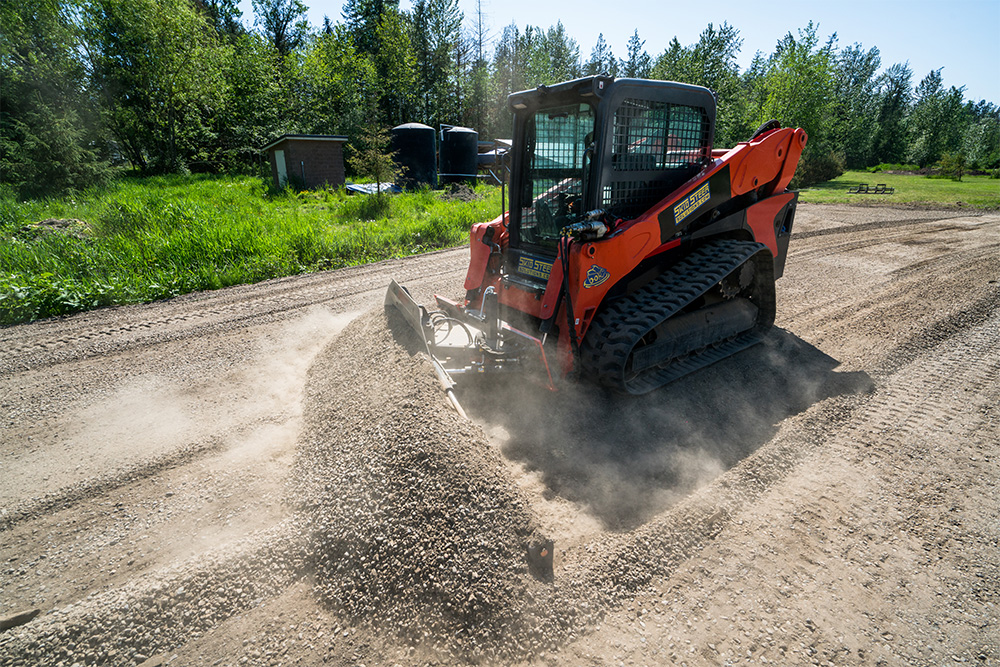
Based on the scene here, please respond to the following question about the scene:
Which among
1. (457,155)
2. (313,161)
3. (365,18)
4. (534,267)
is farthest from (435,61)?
(534,267)

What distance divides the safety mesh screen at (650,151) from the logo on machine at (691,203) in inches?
9.9

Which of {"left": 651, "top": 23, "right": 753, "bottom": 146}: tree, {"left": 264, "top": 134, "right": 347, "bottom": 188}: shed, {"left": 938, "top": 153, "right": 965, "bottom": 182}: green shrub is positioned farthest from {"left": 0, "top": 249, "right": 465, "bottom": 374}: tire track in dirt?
{"left": 938, "top": 153, "right": 965, "bottom": 182}: green shrub

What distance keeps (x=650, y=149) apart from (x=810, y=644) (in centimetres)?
365

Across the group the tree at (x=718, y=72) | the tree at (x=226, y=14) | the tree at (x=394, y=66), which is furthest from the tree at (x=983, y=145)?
the tree at (x=226, y=14)

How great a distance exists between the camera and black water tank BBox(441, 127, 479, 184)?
23.2 metres

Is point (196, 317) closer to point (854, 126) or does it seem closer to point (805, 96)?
point (805, 96)

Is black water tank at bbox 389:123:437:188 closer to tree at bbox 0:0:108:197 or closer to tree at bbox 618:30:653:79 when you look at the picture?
tree at bbox 0:0:108:197

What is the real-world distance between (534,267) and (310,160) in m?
19.8

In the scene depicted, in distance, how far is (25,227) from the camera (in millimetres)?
10328

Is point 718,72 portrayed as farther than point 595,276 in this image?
Yes

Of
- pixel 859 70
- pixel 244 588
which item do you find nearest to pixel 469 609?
pixel 244 588

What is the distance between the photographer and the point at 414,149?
2162 cm

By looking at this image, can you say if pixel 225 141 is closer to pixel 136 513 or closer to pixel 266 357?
pixel 266 357

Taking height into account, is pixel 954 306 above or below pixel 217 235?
below
